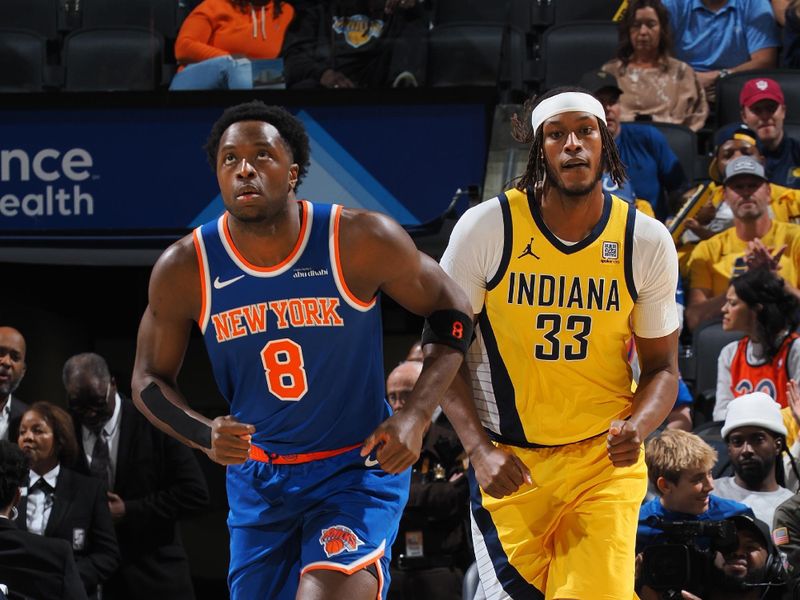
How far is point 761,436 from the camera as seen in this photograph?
605cm

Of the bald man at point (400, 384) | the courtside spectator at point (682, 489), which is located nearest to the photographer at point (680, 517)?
the courtside spectator at point (682, 489)

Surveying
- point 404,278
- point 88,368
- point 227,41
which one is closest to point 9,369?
point 88,368

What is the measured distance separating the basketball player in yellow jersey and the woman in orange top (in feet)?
13.3

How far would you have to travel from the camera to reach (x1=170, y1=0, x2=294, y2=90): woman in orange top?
8.09 metres

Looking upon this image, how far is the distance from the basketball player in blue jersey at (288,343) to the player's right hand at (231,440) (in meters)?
0.28

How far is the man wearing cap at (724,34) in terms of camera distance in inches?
372

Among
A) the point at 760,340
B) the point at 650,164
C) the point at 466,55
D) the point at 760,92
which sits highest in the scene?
the point at 466,55

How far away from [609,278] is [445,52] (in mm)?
4113

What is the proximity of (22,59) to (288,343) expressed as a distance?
16.8 feet

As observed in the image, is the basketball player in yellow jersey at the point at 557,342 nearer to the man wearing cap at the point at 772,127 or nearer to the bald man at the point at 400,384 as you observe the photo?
the bald man at the point at 400,384

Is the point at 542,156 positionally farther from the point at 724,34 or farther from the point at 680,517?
the point at 724,34

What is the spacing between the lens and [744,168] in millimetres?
7828

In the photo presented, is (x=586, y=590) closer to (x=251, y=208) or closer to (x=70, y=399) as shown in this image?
(x=251, y=208)

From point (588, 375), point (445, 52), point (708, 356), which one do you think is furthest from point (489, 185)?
point (588, 375)
